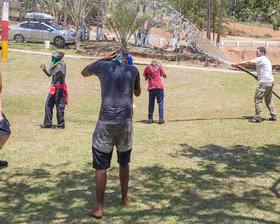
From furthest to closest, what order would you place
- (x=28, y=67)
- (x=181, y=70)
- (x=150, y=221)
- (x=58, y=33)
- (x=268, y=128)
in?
(x=58, y=33), (x=181, y=70), (x=28, y=67), (x=268, y=128), (x=150, y=221)

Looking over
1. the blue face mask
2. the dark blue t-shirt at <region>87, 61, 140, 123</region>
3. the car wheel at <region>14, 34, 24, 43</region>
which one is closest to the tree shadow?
the dark blue t-shirt at <region>87, 61, 140, 123</region>

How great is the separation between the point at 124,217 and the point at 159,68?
20.5ft

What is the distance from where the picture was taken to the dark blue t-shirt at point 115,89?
4.50 metres

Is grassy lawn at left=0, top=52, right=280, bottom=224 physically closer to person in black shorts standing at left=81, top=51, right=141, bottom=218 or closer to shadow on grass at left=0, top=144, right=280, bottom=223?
shadow on grass at left=0, top=144, right=280, bottom=223

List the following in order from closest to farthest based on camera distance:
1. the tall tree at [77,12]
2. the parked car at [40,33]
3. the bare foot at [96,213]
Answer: the bare foot at [96,213]
the tall tree at [77,12]
the parked car at [40,33]

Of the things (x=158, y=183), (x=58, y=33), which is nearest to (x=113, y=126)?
(x=158, y=183)

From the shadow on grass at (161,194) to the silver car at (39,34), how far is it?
21800 millimetres

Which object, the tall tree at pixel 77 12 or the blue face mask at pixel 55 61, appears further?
the tall tree at pixel 77 12

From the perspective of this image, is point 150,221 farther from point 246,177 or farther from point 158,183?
point 246,177

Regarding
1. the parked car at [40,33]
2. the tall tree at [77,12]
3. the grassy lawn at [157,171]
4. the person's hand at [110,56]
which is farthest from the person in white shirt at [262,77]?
the parked car at [40,33]

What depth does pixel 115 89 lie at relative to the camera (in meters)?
4.50

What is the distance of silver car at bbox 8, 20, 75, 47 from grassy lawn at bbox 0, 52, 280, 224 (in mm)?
15262

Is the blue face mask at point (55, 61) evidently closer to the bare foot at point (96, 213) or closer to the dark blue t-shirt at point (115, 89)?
the dark blue t-shirt at point (115, 89)

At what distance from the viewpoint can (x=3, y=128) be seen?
5.49 m
